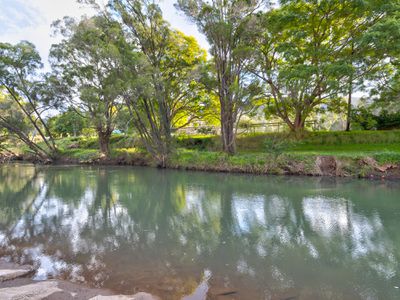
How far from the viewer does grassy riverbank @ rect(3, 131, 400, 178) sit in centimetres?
1423

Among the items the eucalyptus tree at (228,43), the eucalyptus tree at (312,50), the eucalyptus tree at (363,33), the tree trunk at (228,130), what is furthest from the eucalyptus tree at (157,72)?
the eucalyptus tree at (363,33)

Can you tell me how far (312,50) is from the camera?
55.5ft

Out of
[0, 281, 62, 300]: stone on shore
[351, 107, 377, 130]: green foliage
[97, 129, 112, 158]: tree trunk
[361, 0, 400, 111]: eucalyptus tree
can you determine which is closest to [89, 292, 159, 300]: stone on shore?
[0, 281, 62, 300]: stone on shore

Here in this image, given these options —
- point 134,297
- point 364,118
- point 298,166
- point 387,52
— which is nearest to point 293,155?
point 298,166

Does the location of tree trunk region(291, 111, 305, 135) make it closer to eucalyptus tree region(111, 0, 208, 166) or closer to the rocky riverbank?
eucalyptus tree region(111, 0, 208, 166)

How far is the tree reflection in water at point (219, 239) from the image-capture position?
4.31 metres

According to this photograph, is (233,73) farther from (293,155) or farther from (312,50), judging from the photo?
(293,155)

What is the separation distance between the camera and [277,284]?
424 cm

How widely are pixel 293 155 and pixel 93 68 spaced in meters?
16.7

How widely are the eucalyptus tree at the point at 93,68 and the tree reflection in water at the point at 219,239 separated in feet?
30.8

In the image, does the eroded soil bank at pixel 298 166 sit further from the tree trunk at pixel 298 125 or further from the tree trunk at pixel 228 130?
the tree trunk at pixel 298 125

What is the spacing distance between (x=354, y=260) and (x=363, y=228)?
2.24 metres

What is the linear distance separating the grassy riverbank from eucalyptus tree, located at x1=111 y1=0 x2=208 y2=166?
270 cm

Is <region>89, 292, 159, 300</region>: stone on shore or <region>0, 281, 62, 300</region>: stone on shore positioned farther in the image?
<region>89, 292, 159, 300</region>: stone on shore
